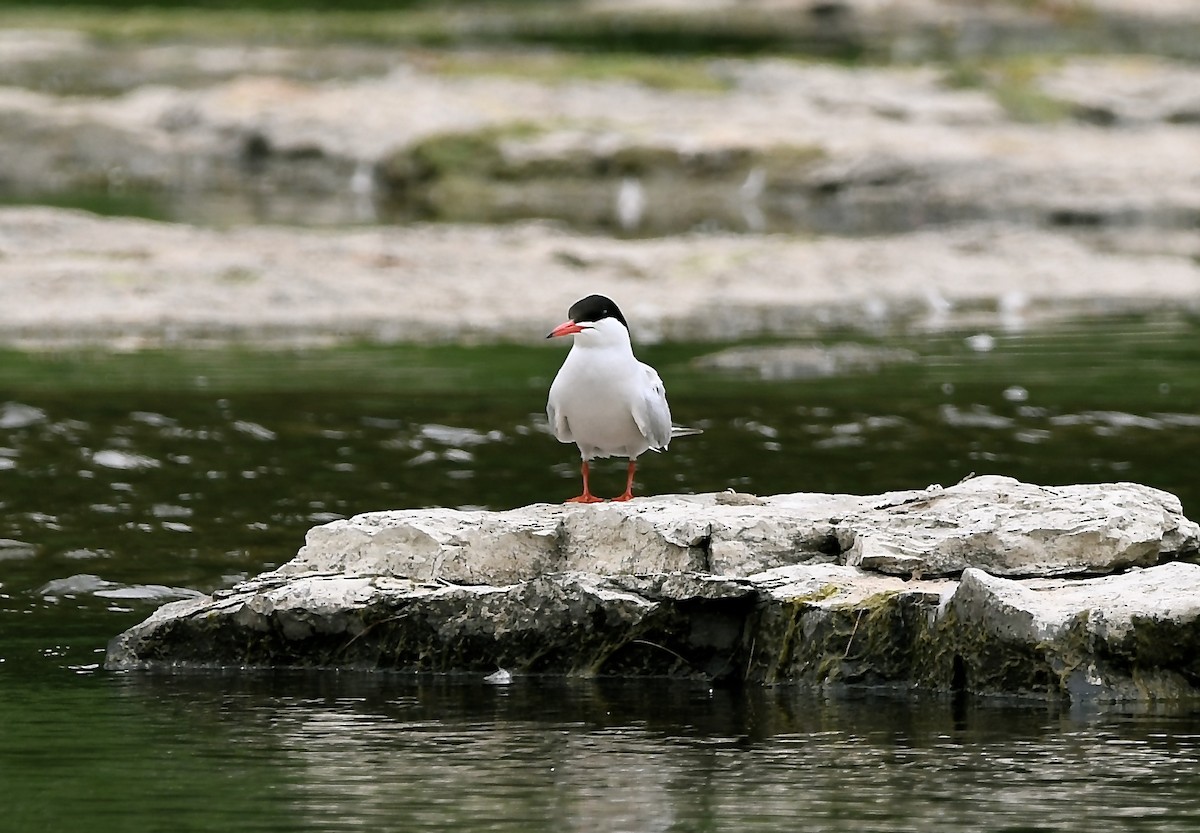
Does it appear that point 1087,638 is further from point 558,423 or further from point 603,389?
point 558,423

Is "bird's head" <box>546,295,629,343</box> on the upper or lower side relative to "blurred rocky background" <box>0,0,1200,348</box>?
A: lower

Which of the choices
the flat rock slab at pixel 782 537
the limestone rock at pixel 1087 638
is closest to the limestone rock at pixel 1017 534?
the flat rock slab at pixel 782 537

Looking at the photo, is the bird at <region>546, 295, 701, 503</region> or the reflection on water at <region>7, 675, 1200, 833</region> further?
the bird at <region>546, 295, 701, 503</region>

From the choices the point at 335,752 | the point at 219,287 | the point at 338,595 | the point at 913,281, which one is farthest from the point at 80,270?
the point at 335,752

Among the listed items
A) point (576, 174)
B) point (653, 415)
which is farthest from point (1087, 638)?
point (576, 174)

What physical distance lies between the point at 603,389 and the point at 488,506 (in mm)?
4012

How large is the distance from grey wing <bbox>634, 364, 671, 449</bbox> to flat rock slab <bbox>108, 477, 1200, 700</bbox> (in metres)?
0.61

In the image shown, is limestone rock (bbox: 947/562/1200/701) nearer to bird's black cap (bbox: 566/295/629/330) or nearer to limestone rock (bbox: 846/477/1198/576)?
limestone rock (bbox: 846/477/1198/576)

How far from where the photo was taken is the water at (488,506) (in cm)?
801

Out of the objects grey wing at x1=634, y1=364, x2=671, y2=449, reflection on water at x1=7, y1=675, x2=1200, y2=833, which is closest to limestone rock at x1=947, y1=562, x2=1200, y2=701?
reflection on water at x1=7, y1=675, x2=1200, y2=833

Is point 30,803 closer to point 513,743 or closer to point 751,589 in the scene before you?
point 513,743

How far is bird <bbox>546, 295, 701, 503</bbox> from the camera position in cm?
1119

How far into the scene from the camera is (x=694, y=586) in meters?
10.2

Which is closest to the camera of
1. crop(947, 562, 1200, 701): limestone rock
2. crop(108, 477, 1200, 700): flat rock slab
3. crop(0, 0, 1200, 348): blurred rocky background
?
crop(947, 562, 1200, 701): limestone rock
